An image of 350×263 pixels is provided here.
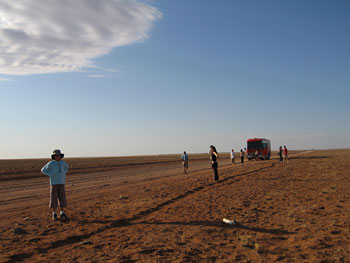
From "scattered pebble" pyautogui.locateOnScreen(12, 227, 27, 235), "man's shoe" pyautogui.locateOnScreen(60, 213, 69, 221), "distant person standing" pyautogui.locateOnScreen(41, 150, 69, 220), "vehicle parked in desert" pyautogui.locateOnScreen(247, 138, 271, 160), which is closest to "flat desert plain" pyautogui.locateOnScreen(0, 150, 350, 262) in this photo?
"scattered pebble" pyautogui.locateOnScreen(12, 227, 27, 235)

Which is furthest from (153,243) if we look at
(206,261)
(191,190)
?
(191,190)

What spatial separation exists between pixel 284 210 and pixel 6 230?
24.5 ft

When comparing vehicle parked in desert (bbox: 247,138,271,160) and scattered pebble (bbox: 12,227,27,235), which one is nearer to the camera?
scattered pebble (bbox: 12,227,27,235)

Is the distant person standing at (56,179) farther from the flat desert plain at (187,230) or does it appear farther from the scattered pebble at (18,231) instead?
the scattered pebble at (18,231)

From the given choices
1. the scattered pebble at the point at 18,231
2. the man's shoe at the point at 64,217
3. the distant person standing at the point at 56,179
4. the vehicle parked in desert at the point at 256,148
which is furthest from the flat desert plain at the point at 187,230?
the vehicle parked in desert at the point at 256,148

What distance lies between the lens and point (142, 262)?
4848 mm

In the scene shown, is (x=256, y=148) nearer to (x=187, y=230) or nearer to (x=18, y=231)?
(x=187, y=230)

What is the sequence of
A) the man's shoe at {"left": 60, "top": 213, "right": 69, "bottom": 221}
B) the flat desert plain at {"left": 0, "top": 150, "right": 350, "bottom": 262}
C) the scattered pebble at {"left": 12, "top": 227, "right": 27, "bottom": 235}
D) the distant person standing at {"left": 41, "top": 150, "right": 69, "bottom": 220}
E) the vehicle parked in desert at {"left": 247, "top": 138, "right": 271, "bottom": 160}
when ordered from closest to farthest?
the flat desert plain at {"left": 0, "top": 150, "right": 350, "bottom": 262}, the scattered pebble at {"left": 12, "top": 227, "right": 27, "bottom": 235}, the man's shoe at {"left": 60, "top": 213, "right": 69, "bottom": 221}, the distant person standing at {"left": 41, "top": 150, "right": 69, "bottom": 220}, the vehicle parked in desert at {"left": 247, "top": 138, "right": 271, "bottom": 160}

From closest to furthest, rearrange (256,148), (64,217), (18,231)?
(18,231) → (64,217) → (256,148)

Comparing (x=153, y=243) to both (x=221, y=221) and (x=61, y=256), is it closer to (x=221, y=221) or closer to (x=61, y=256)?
(x=61, y=256)

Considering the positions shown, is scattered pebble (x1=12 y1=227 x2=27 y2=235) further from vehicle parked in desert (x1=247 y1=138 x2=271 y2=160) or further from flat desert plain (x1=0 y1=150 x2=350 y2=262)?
vehicle parked in desert (x1=247 y1=138 x2=271 y2=160)

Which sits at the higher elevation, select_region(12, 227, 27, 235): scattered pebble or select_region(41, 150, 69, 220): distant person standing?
select_region(41, 150, 69, 220): distant person standing

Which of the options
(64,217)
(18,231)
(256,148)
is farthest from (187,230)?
(256,148)

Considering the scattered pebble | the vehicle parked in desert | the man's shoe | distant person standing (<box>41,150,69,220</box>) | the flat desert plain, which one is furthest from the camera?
the vehicle parked in desert
